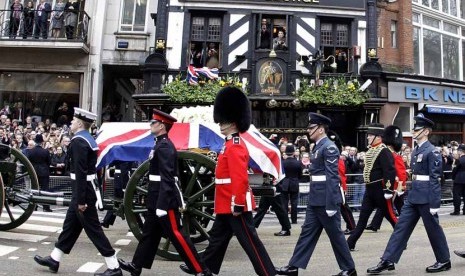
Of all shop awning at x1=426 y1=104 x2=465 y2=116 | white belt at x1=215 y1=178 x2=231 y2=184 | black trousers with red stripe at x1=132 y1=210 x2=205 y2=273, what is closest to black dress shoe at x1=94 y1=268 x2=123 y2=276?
black trousers with red stripe at x1=132 y1=210 x2=205 y2=273

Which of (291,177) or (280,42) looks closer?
(291,177)

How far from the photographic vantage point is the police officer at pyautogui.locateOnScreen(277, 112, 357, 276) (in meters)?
6.25

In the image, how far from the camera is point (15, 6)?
20594 millimetres

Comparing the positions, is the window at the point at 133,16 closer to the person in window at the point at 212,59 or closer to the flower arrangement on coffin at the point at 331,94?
the person in window at the point at 212,59

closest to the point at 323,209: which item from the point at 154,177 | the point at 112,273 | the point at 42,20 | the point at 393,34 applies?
the point at 154,177

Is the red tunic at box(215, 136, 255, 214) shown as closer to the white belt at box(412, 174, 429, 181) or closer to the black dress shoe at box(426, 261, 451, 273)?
the white belt at box(412, 174, 429, 181)

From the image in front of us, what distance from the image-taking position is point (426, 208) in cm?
688

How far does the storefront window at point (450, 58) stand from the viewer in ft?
80.0

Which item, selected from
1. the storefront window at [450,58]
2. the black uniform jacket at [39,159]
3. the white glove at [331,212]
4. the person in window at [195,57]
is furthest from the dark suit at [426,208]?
the storefront window at [450,58]

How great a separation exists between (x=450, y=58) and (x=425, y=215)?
65.7 feet

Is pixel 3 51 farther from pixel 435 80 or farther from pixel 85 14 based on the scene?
pixel 435 80

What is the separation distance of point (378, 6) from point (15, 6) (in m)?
15.0

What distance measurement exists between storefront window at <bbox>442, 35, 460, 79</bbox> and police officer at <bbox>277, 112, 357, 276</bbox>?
20.0 meters

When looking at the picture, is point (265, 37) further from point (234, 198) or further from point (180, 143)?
point (234, 198)
